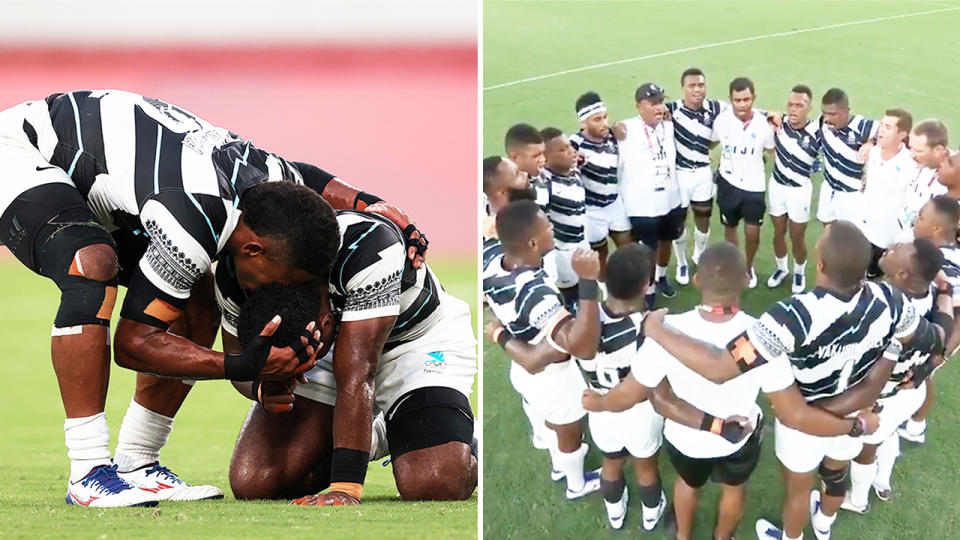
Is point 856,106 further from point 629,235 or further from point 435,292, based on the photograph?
point 435,292

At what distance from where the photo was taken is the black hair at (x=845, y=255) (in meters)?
2.72

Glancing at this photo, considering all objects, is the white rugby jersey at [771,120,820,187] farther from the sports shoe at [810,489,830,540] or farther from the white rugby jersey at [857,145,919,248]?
the sports shoe at [810,489,830,540]

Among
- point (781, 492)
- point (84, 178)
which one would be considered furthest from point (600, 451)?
point (84, 178)

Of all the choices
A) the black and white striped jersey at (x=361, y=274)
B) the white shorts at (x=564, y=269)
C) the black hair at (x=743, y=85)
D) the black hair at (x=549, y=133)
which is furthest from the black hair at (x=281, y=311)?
the black hair at (x=743, y=85)

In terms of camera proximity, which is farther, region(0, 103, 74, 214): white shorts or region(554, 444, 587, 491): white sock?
region(554, 444, 587, 491): white sock

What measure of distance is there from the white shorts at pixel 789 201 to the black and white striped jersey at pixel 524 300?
0.71 meters

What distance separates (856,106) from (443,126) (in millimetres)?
3238

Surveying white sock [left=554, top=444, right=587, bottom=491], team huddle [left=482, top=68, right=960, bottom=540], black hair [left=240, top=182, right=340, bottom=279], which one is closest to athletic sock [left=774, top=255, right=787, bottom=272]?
team huddle [left=482, top=68, right=960, bottom=540]

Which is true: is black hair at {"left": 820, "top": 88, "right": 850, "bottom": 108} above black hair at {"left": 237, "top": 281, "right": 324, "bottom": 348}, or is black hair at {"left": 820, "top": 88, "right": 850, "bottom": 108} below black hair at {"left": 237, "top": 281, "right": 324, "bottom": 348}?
above

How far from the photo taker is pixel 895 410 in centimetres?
282

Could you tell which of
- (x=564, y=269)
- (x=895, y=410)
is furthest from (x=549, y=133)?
(x=895, y=410)

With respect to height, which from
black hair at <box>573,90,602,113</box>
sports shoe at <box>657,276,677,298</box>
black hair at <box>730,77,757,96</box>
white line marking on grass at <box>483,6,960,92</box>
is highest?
white line marking on grass at <box>483,6,960,92</box>

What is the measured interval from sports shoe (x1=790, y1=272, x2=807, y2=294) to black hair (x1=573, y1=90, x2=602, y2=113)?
782 millimetres

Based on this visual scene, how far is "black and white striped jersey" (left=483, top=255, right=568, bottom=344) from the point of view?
9.40ft
